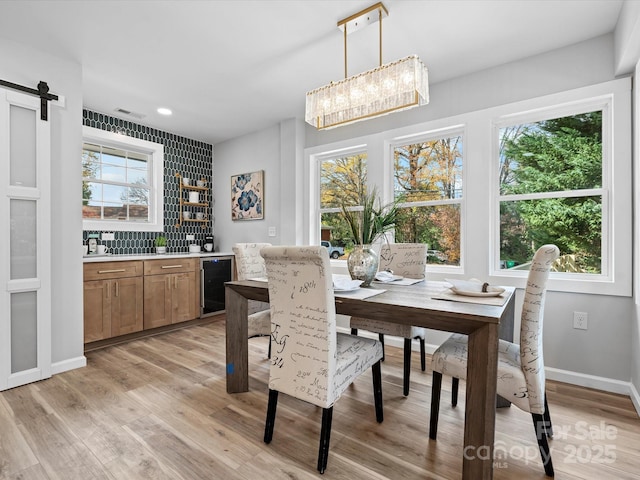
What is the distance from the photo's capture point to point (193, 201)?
185 inches

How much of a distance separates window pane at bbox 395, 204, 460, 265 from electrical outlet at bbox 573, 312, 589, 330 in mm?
965

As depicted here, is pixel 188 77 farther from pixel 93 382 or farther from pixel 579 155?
pixel 579 155

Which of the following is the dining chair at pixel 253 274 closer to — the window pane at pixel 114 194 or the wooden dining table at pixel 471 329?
the wooden dining table at pixel 471 329

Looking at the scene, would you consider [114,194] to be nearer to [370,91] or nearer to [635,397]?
[370,91]

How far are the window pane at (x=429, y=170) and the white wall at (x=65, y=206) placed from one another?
2.94 meters

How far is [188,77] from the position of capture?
118 inches

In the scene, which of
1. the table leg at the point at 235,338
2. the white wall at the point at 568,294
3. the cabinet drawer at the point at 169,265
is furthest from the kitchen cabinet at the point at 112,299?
the white wall at the point at 568,294

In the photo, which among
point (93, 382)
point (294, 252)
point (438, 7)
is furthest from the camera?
point (93, 382)

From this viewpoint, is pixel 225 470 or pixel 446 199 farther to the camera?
pixel 446 199

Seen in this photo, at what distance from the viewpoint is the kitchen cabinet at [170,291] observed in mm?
3609

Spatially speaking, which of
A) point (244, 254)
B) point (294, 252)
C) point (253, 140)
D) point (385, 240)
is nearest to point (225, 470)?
point (294, 252)

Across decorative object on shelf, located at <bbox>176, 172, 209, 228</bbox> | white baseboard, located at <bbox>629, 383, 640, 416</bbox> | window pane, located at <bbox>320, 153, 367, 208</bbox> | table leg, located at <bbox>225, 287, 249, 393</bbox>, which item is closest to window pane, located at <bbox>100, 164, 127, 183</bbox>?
decorative object on shelf, located at <bbox>176, 172, 209, 228</bbox>

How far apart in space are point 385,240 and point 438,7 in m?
1.92

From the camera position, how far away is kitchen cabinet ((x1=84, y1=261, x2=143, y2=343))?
314cm
